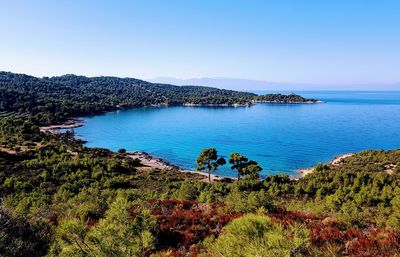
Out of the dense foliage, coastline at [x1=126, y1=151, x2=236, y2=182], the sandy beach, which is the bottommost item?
coastline at [x1=126, y1=151, x2=236, y2=182]

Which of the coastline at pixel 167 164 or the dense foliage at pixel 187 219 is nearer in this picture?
the dense foliage at pixel 187 219

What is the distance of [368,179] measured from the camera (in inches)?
1366

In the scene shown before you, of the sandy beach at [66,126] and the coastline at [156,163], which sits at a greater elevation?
the sandy beach at [66,126]

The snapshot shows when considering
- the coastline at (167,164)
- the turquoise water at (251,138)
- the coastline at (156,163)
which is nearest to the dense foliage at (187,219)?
the coastline at (167,164)

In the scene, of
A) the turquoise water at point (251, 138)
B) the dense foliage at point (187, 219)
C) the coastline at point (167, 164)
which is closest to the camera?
the dense foliage at point (187, 219)

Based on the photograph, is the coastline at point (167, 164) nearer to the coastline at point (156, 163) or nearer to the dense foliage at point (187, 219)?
the coastline at point (156, 163)

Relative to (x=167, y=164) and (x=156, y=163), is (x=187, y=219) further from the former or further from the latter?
(x=156, y=163)

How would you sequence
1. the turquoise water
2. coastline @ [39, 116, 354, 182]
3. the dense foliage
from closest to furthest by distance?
1. the dense foliage
2. coastline @ [39, 116, 354, 182]
3. the turquoise water

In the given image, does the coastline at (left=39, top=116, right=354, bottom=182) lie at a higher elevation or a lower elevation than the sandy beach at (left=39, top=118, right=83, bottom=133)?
lower

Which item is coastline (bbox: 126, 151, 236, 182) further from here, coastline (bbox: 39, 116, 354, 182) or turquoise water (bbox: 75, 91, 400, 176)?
turquoise water (bbox: 75, 91, 400, 176)

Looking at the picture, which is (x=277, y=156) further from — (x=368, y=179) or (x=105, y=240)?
(x=105, y=240)

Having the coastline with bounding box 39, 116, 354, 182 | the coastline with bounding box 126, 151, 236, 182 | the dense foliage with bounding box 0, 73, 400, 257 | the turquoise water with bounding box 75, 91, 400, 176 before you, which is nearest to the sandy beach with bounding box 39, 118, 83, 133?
the turquoise water with bounding box 75, 91, 400, 176

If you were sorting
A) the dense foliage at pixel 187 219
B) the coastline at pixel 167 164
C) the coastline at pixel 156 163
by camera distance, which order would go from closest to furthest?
the dense foliage at pixel 187 219 < the coastline at pixel 167 164 < the coastline at pixel 156 163

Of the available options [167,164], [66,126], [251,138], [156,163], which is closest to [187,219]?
[167,164]
